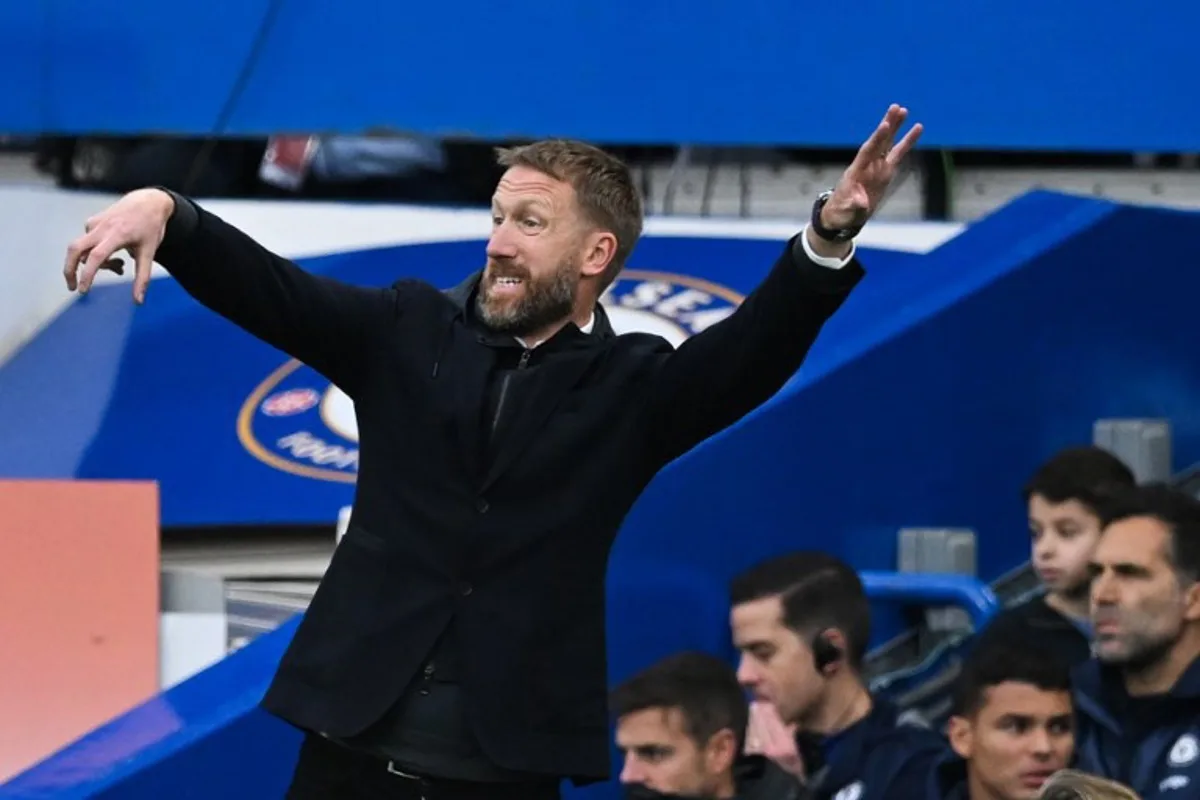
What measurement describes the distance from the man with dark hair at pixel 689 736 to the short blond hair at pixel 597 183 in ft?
4.71

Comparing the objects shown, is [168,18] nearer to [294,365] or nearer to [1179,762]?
[294,365]

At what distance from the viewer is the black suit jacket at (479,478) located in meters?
3.42

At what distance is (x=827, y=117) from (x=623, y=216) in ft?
12.9

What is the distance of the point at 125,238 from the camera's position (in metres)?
3.26

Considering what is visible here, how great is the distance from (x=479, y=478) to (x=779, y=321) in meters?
0.48

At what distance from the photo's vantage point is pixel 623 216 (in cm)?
363

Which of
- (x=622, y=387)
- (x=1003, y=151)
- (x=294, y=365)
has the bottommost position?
(x=622, y=387)

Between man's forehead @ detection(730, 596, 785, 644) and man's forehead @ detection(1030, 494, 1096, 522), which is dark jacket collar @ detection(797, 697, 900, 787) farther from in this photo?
man's forehead @ detection(1030, 494, 1096, 522)

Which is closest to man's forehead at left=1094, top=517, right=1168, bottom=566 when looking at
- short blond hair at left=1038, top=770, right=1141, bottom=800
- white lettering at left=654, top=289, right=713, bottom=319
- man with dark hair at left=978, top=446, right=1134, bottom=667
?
man with dark hair at left=978, top=446, right=1134, bottom=667

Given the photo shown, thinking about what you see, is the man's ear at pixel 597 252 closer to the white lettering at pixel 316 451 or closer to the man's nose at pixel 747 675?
the man's nose at pixel 747 675

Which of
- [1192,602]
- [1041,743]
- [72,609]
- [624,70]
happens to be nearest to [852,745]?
[1041,743]

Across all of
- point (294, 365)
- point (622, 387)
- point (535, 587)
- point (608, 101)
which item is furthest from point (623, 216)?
point (608, 101)

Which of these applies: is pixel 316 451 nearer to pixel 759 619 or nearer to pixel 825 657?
pixel 759 619

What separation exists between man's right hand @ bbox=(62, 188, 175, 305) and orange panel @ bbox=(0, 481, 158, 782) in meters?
2.99
